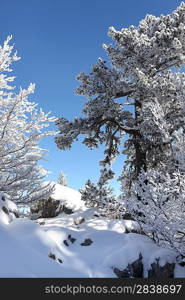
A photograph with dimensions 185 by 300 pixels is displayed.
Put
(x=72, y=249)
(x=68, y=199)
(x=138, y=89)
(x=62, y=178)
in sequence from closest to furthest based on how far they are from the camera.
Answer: (x=72, y=249)
(x=138, y=89)
(x=68, y=199)
(x=62, y=178)

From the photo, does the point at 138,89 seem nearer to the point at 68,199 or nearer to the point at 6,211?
the point at 68,199

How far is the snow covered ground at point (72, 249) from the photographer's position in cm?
646

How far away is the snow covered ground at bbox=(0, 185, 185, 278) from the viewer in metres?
6.46

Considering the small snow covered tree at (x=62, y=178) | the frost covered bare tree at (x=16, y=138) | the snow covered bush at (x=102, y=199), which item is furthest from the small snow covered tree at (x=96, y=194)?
the small snow covered tree at (x=62, y=178)

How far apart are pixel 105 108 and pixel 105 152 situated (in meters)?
4.04

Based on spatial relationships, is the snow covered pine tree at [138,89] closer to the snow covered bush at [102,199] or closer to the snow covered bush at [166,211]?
the snow covered bush at [102,199]

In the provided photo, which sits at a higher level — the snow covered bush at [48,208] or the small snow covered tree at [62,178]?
the small snow covered tree at [62,178]

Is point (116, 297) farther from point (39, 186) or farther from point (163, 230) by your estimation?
point (39, 186)

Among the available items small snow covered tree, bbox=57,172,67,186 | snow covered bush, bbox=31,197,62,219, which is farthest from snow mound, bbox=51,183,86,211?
small snow covered tree, bbox=57,172,67,186

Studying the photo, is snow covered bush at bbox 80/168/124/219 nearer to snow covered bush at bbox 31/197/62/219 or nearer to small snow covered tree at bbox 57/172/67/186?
snow covered bush at bbox 31/197/62/219

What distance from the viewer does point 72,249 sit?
10328 millimetres

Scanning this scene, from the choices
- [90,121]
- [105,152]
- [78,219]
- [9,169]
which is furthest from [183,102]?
[105,152]

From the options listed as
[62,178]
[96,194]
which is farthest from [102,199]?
[62,178]

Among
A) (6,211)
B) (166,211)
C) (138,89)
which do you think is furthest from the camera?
(138,89)
